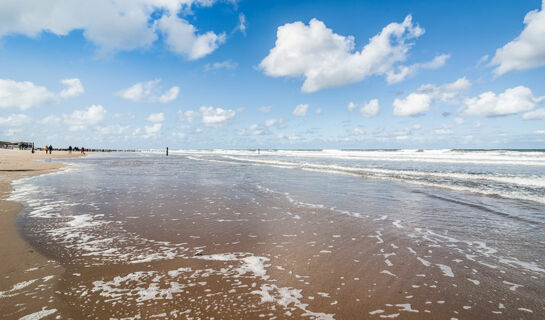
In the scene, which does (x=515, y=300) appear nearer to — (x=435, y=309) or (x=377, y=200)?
(x=435, y=309)

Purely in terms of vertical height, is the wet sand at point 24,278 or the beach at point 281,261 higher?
the wet sand at point 24,278

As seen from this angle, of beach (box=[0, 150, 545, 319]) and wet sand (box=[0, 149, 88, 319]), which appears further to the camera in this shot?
beach (box=[0, 150, 545, 319])

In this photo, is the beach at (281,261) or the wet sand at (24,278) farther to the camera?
the beach at (281,261)

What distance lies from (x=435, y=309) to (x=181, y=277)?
3.36 m

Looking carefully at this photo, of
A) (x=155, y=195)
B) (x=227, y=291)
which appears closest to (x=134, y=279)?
(x=227, y=291)

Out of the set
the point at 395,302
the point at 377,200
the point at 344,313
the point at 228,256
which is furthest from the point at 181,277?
the point at 377,200

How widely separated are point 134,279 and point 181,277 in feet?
2.09

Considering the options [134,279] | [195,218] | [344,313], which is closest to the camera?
[344,313]

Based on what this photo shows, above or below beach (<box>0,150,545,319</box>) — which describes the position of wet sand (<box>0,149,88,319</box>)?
above

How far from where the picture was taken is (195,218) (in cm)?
747

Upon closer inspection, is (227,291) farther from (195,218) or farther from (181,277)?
(195,218)

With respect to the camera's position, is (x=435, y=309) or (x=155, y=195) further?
(x=155, y=195)

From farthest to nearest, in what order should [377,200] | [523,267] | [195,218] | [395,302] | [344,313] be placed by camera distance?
1. [377,200]
2. [195,218]
3. [523,267]
4. [395,302]
5. [344,313]

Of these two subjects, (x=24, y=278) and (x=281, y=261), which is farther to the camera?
(x=281, y=261)
